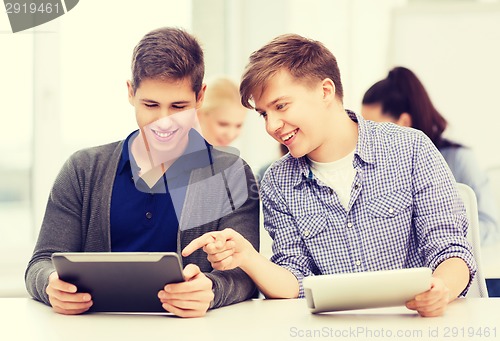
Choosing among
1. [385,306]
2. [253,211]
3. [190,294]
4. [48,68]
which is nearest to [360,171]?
[253,211]

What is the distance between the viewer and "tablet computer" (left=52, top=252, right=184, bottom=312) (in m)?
1.19

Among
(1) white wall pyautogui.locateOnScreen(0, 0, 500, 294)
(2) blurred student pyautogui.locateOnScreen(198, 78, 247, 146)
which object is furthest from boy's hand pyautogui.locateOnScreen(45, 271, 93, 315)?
(1) white wall pyautogui.locateOnScreen(0, 0, 500, 294)

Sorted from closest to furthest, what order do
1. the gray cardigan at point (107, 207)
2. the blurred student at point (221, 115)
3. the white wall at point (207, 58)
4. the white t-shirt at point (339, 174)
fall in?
1. the gray cardigan at point (107, 207)
2. the white t-shirt at point (339, 174)
3. the blurred student at point (221, 115)
4. the white wall at point (207, 58)

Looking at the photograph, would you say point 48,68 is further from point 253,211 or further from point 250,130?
point 253,211

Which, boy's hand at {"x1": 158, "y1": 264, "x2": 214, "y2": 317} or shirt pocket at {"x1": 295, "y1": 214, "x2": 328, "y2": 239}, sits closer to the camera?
→ boy's hand at {"x1": 158, "y1": 264, "x2": 214, "y2": 317}

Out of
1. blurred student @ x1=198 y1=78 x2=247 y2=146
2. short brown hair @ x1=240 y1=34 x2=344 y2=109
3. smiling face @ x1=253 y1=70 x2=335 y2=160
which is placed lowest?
blurred student @ x1=198 y1=78 x2=247 y2=146

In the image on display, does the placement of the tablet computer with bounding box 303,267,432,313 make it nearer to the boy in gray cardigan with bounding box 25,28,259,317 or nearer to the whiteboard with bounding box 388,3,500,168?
the boy in gray cardigan with bounding box 25,28,259,317

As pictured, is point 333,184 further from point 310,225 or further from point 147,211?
point 147,211

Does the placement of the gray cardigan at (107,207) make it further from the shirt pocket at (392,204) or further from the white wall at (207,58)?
the white wall at (207,58)

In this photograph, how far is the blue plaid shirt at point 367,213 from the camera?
65.0 inches

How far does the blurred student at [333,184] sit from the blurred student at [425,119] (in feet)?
4.09

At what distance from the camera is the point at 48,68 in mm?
3480

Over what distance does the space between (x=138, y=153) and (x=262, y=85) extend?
326mm

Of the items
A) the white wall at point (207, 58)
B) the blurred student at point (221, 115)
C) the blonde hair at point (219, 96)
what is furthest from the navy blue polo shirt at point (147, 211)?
the white wall at point (207, 58)
